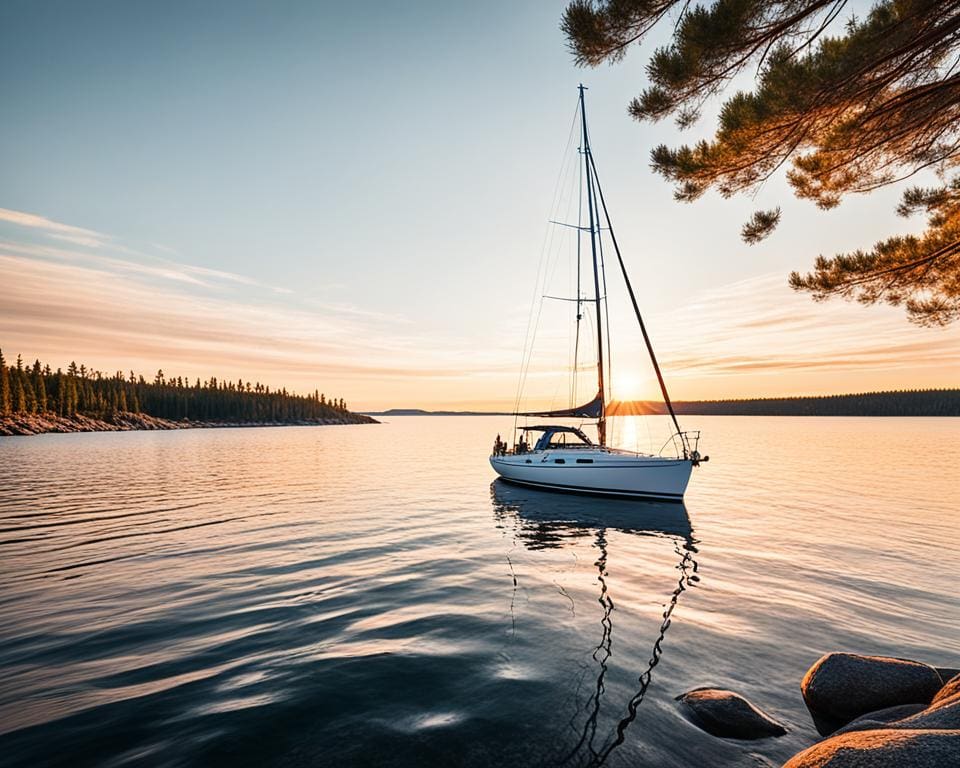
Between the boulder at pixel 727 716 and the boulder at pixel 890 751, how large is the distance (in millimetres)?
2608

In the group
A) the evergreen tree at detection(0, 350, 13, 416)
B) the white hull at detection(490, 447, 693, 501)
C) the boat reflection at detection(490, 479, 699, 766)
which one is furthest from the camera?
the evergreen tree at detection(0, 350, 13, 416)

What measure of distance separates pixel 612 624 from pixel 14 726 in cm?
884

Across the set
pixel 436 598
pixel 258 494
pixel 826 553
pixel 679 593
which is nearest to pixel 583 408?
pixel 826 553

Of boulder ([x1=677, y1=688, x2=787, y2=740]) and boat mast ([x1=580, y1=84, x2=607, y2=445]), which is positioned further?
boat mast ([x1=580, y1=84, x2=607, y2=445])

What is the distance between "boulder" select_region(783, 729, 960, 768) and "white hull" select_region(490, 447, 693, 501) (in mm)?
18328

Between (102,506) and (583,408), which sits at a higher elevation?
(583,408)

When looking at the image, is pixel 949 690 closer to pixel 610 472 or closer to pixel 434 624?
pixel 434 624

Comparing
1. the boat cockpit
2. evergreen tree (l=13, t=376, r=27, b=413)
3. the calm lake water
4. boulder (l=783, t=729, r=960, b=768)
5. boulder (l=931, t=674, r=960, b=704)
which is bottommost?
the calm lake water

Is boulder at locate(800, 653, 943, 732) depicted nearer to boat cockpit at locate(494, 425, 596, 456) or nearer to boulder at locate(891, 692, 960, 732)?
boulder at locate(891, 692, 960, 732)

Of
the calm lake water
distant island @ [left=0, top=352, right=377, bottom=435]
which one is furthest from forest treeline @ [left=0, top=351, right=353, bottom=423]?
the calm lake water

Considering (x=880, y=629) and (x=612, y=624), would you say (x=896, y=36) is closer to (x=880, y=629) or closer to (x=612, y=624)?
(x=880, y=629)

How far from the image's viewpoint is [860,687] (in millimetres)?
6102

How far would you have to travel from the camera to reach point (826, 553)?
1457cm

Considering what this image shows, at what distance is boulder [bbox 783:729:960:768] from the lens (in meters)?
3.03
